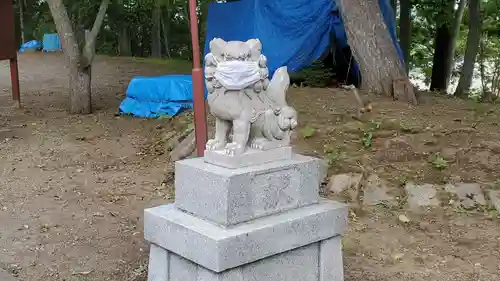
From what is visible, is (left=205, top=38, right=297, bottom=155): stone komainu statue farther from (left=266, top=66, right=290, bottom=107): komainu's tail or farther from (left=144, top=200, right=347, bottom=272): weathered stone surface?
(left=144, top=200, right=347, bottom=272): weathered stone surface

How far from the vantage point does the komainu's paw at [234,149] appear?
3.61m

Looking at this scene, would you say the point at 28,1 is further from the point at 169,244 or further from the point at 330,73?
the point at 169,244

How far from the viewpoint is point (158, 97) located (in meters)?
10.5

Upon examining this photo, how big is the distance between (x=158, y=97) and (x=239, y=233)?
7.33 meters

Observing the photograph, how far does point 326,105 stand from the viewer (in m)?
8.06

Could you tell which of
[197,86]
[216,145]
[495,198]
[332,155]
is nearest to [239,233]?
[216,145]

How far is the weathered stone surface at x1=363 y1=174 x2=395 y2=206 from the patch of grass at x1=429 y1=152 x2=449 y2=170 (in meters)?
0.62

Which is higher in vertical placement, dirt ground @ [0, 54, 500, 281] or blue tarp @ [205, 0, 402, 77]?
blue tarp @ [205, 0, 402, 77]

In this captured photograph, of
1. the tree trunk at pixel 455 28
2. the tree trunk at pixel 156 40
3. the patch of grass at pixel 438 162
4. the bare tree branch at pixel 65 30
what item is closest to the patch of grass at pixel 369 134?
the patch of grass at pixel 438 162

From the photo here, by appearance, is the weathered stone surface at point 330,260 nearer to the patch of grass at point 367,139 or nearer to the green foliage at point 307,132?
the patch of grass at point 367,139

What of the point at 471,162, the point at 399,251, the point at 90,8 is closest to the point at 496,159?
the point at 471,162

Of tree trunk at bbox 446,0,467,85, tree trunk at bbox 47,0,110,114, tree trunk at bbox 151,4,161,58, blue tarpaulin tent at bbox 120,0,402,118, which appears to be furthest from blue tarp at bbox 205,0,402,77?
tree trunk at bbox 151,4,161,58

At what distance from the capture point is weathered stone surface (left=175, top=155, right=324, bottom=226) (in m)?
3.49

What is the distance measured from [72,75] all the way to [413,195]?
707cm
